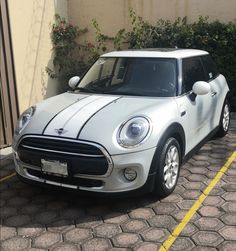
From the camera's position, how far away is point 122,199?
422 cm

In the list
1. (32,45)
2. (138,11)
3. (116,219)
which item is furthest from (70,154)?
(138,11)

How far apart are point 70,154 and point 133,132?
648 mm


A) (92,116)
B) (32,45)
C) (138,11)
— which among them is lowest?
(92,116)

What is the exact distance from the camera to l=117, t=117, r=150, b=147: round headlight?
3781 millimetres

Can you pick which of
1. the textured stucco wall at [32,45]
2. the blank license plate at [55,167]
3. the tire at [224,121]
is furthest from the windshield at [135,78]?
the textured stucco wall at [32,45]

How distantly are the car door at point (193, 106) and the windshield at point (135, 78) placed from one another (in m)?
0.18

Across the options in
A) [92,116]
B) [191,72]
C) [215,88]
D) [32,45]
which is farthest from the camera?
[32,45]

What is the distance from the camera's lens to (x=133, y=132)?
12.6 ft

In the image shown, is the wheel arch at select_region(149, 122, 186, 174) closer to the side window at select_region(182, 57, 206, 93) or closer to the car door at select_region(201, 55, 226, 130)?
the side window at select_region(182, 57, 206, 93)

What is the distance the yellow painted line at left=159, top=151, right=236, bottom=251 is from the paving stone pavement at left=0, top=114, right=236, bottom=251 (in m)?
0.04

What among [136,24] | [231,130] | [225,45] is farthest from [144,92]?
A: [136,24]

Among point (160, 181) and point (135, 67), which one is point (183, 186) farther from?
point (135, 67)

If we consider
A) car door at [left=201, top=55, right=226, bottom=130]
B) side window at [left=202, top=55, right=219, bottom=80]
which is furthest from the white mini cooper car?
side window at [left=202, top=55, right=219, bottom=80]

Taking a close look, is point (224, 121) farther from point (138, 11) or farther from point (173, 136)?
point (138, 11)
